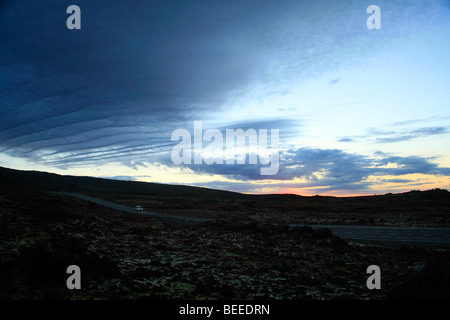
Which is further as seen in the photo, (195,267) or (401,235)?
(401,235)

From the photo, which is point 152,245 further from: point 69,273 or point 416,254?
point 416,254

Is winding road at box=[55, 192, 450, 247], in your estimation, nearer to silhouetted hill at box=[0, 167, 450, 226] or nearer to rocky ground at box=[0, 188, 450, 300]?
rocky ground at box=[0, 188, 450, 300]

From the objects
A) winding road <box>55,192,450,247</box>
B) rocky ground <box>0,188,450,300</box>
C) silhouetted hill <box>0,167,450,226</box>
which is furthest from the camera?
silhouetted hill <box>0,167,450,226</box>

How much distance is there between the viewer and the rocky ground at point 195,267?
5.66 m

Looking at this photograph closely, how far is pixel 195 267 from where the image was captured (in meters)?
8.86

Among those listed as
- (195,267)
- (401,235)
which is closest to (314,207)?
(401,235)

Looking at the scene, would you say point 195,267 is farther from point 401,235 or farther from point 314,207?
point 314,207

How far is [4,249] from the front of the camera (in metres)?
7.94

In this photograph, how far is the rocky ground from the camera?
5.66 m

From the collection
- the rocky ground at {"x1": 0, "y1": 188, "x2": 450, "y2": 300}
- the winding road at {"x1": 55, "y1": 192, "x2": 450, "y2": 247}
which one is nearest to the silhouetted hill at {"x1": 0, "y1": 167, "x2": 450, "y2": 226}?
the winding road at {"x1": 55, "y1": 192, "x2": 450, "y2": 247}

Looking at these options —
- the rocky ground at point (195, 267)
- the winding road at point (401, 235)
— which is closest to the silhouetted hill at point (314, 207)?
the winding road at point (401, 235)
